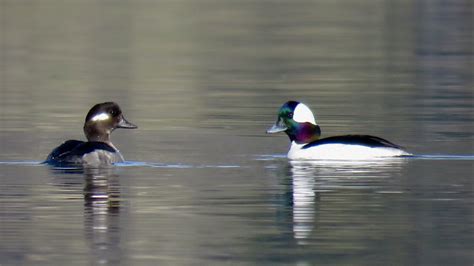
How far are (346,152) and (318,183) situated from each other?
1980mm

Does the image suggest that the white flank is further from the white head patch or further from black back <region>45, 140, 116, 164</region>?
black back <region>45, 140, 116, 164</region>

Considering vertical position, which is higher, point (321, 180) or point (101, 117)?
point (101, 117)

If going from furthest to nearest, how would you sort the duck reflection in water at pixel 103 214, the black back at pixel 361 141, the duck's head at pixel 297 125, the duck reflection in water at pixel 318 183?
1. the duck's head at pixel 297 125
2. the black back at pixel 361 141
3. the duck reflection in water at pixel 318 183
4. the duck reflection in water at pixel 103 214

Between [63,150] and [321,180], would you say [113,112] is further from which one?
[321,180]

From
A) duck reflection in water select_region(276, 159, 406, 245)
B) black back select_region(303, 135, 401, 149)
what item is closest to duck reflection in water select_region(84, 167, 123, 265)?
duck reflection in water select_region(276, 159, 406, 245)

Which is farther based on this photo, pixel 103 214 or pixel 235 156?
pixel 235 156

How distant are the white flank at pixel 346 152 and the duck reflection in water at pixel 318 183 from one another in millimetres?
107

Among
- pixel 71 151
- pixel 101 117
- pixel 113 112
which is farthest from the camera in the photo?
pixel 113 112

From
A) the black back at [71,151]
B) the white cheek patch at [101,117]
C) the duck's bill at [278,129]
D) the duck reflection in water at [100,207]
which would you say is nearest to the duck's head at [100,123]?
the white cheek patch at [101,117]

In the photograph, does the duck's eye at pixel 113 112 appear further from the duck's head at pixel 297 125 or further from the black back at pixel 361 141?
the black back at pixel 361 141

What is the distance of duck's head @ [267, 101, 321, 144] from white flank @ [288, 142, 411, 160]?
730mm

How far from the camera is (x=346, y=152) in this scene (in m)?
18.8

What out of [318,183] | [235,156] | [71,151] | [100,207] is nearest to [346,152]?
[235,156]

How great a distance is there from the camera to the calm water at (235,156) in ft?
43.7
